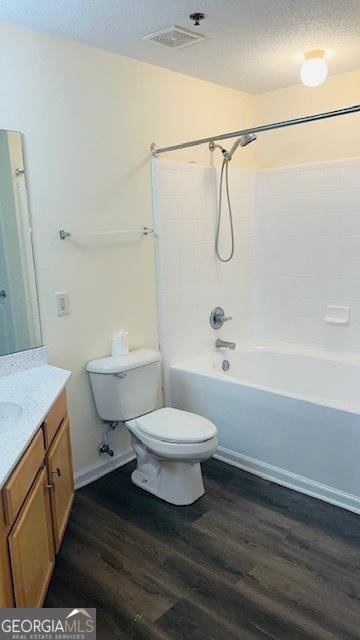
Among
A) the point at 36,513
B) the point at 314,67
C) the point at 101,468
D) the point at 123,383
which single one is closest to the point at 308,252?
the point at 314,67

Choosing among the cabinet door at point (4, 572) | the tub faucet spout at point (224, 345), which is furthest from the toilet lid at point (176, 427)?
the cabinet door at point (4, 572)

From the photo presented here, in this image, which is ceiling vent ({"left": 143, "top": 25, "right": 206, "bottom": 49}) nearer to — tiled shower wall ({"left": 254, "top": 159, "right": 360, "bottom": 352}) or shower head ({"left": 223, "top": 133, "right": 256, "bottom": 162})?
shower head ({"left": 223, "top": 133, "right": 256, "bottom": 162})

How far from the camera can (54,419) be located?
2014 millimetres

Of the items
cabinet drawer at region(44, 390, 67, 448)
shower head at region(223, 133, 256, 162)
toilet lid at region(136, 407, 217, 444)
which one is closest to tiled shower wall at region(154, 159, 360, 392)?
shower head at region(223, 133, 256, 162)

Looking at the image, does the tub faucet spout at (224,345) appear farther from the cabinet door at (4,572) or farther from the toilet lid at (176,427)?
the cabinet door at (4,572)

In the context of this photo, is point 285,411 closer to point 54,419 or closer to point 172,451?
point 172,451

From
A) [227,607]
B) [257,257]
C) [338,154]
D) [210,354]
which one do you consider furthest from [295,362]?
[227,607]

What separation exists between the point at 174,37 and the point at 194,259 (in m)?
1.32

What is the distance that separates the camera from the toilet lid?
2.36 meters

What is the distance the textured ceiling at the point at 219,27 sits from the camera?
6.60 feet

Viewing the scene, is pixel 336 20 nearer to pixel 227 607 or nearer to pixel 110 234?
pixel 110 234

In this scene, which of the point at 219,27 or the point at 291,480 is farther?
the point at 291,480

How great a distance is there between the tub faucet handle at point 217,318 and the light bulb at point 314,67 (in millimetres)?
1548

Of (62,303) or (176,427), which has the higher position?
(62,303)
